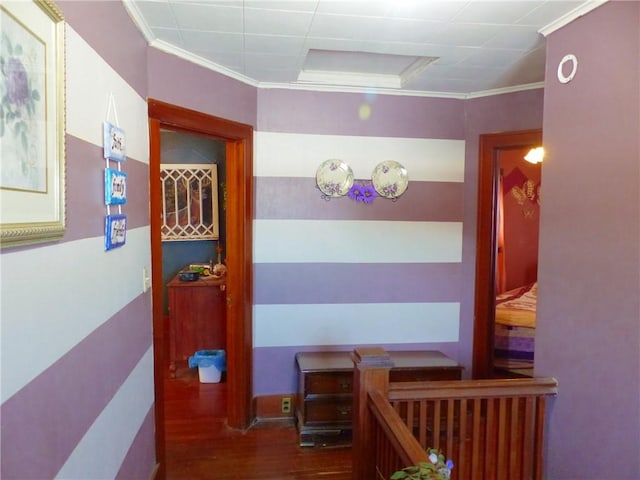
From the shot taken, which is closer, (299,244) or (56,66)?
(56,66)

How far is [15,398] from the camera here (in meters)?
1.02

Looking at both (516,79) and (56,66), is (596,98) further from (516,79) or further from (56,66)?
(56,66)

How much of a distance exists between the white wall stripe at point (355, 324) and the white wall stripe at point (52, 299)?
1.47 meters

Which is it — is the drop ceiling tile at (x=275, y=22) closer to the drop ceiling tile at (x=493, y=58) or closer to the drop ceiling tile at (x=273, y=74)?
the drop ceiling tile at (x=273, y=74)

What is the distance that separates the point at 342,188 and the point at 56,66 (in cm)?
215

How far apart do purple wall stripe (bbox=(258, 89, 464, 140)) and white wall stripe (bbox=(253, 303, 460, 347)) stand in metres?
1.29

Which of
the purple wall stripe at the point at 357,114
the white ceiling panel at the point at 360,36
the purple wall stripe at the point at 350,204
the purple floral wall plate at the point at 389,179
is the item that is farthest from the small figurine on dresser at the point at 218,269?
the white ceiling panel at the point at 360,36

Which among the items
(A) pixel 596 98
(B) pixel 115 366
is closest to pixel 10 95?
(B) pixel 115 366

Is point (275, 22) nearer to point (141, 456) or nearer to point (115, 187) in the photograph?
point (115, 187)

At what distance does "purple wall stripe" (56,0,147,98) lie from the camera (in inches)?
55.2

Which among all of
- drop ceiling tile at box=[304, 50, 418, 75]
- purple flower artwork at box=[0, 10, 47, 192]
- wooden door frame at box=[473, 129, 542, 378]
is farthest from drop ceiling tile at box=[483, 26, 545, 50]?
purple flower artwork at box=[0, 10, 47, 192]

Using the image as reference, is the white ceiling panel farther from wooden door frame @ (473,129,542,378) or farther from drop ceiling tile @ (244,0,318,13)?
wooden door frame @ (473,129,542,378)

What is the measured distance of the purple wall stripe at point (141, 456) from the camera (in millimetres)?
1899

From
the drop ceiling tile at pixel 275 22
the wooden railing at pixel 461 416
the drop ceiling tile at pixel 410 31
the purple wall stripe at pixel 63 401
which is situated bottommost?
the wooden railing at pixel 461 416
